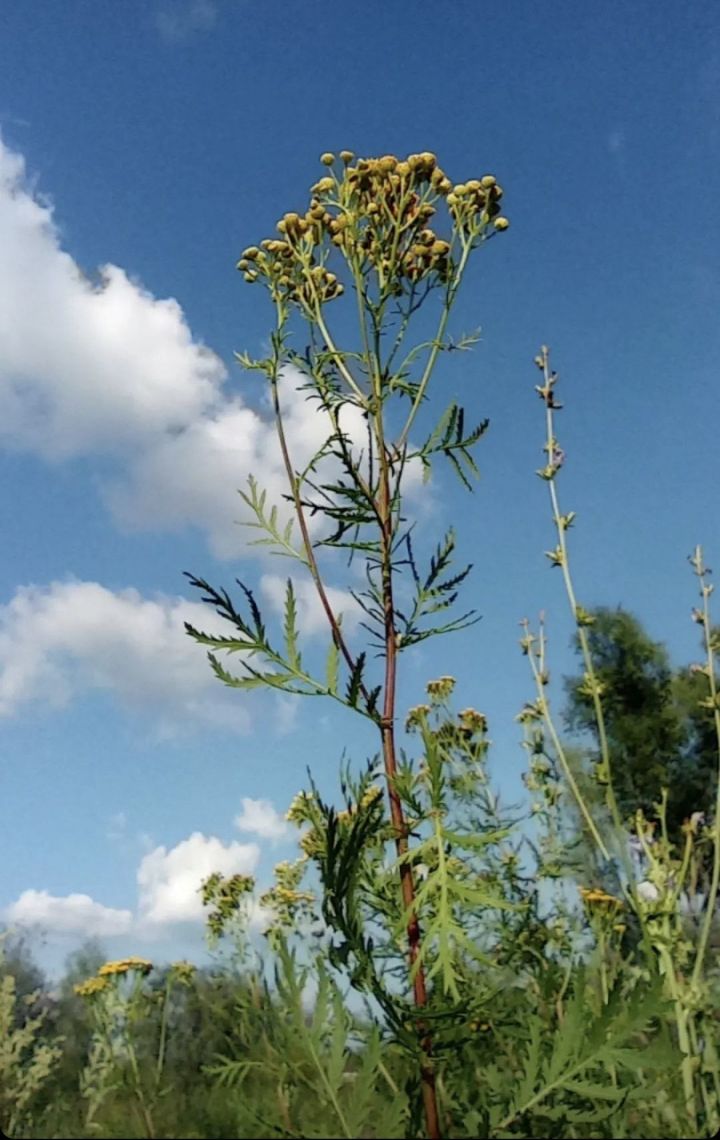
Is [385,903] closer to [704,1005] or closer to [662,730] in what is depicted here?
[704,1005]

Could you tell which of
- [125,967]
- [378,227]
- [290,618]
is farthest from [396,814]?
[125,967]

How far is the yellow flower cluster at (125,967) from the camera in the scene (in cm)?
346

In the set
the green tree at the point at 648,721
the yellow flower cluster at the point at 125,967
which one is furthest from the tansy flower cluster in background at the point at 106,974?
the green tree at the point at 648,721

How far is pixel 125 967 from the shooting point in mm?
3482

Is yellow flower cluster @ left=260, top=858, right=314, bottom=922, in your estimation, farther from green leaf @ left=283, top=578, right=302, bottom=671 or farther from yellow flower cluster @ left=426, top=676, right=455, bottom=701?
green leaf @ left=283, top=578, right=302, bottom=671

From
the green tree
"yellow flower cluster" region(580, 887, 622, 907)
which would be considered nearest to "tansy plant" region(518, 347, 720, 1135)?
"yellow flower cluster" region(580, 887, 622, 907)

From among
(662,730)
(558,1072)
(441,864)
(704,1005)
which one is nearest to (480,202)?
(441,864)

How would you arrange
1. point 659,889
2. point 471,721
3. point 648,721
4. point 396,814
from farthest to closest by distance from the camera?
point 648,721
point 471,721
point 659,889
point 396,814

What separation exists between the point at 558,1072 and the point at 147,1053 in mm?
2569

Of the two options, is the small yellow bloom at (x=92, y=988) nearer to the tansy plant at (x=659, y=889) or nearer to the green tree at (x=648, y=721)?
the tansy plant at (x=659, y=889)

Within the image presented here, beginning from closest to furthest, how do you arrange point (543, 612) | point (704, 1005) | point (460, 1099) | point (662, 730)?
point (460, 1099) → point (704, 1005) → point (543, 612) → point (662, 730)

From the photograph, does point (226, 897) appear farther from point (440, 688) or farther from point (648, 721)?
point (648, 721)

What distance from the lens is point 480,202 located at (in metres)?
2.40

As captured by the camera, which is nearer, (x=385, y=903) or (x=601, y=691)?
(x=385, y=903)
